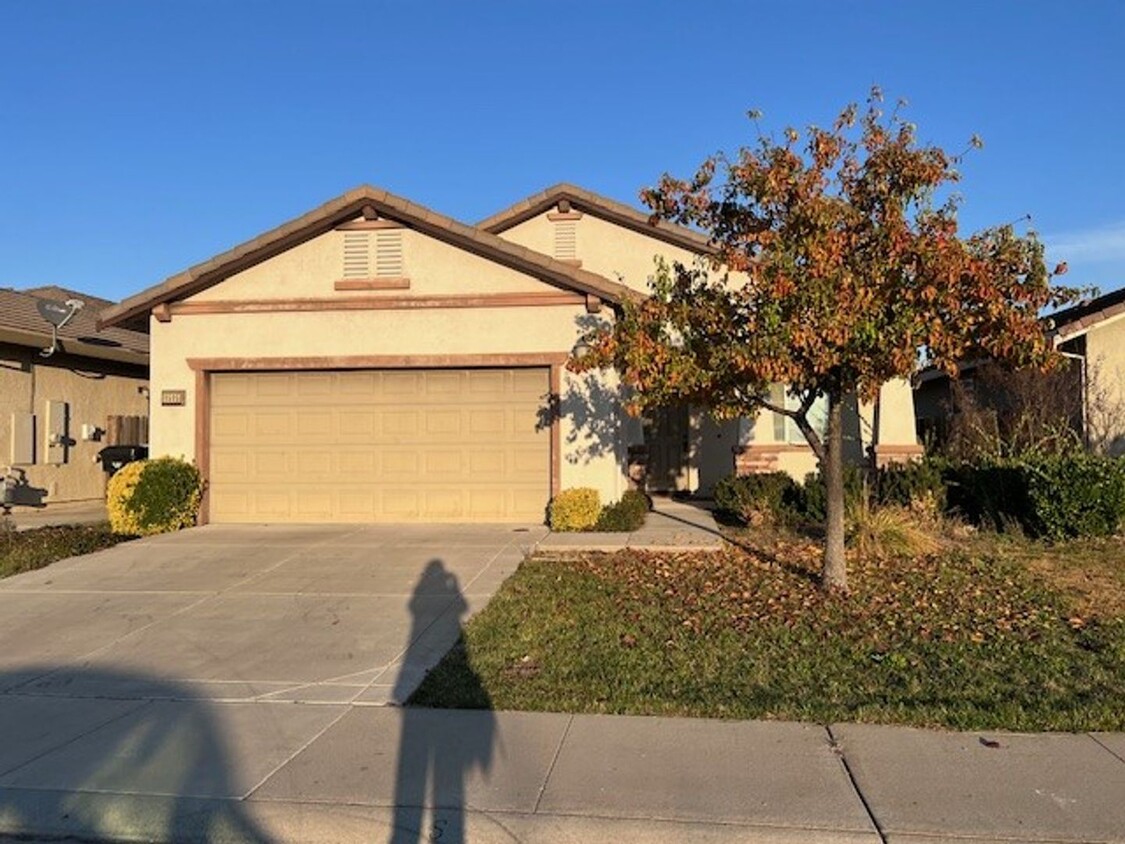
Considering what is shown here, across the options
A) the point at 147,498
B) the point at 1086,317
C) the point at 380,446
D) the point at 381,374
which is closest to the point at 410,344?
the point at 381,374

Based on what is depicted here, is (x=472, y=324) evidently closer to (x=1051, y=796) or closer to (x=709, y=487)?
(x=709, y=487)

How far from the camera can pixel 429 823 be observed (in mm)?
4332

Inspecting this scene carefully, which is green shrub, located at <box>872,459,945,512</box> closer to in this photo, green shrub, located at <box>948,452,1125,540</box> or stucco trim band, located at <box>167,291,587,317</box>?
green shrub, located at <box>948,452,1125,540</box>

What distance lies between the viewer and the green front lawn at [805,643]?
19.3ft

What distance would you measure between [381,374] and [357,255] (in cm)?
182

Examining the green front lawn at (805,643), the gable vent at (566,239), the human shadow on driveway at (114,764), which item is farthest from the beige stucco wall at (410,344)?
the human shadow on driveway at (114,764)

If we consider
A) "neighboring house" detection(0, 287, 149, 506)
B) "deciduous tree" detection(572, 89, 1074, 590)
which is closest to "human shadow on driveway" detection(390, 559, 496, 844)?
"deciduous tree" detection(572, 89, 1074, 590)

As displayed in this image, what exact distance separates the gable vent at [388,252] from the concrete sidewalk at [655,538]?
185 inches

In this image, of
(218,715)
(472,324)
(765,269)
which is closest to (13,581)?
(218,715)

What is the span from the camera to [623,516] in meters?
12.6

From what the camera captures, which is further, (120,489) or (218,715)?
(120,489)

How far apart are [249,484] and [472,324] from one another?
4205mm

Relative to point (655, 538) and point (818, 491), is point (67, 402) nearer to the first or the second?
point (655, 538)

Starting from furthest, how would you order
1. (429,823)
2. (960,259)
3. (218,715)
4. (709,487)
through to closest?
(709,487) → (960,259) → (218,715) → (429,823)
